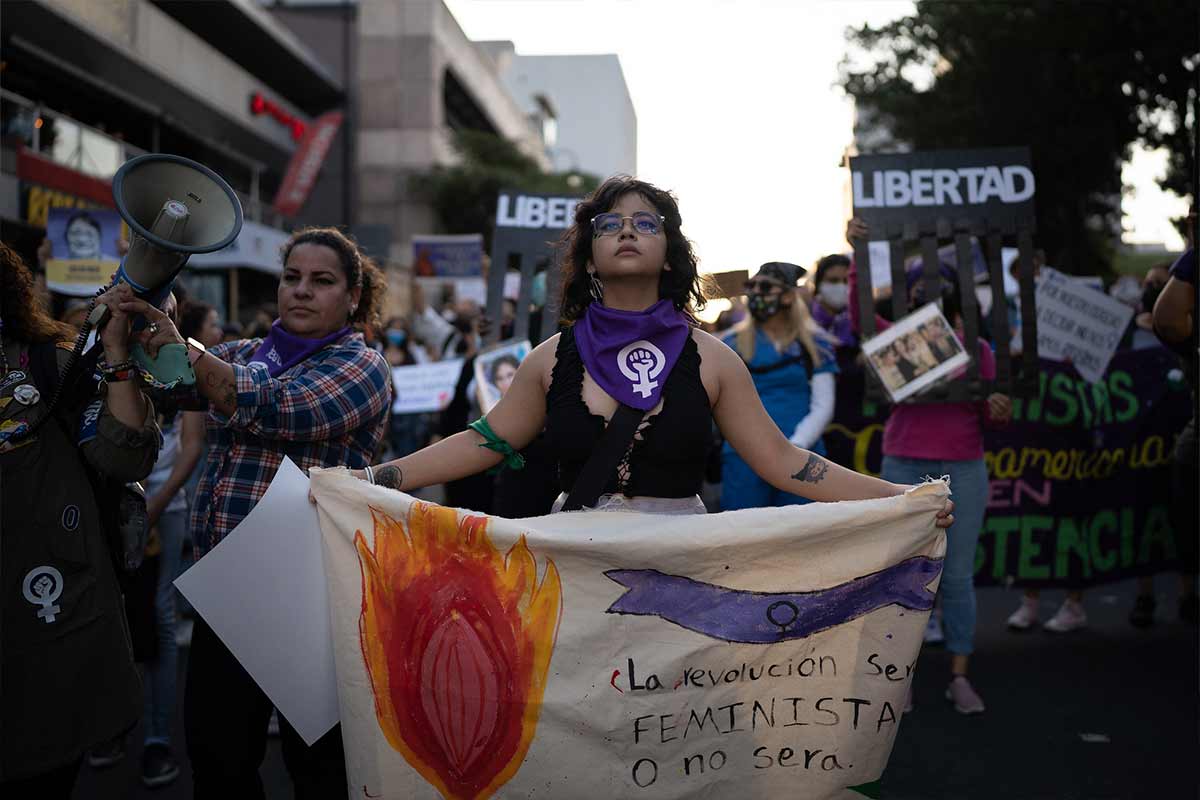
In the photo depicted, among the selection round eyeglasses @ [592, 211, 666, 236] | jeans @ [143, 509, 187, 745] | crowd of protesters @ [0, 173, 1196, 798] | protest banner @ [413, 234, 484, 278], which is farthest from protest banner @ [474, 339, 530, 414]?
protest banner @ [413, 234, 484, 278]

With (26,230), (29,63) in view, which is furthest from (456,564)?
(29,63)

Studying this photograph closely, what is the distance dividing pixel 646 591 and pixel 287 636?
916 mm

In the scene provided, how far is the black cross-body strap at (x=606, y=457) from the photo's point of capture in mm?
2936

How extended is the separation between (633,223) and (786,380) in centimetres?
276

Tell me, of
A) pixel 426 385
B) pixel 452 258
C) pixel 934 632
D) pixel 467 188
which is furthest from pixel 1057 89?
pixel 467 188

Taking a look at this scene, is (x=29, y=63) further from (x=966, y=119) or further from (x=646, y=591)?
(x=646, y=591)

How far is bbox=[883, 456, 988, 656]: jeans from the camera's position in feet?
17.7

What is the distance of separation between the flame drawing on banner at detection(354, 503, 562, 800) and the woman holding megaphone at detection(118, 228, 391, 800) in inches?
19.4

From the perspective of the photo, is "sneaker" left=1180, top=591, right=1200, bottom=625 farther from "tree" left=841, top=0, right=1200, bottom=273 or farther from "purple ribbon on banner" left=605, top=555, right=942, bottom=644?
"tree" left=841, top=0, right=1200, bottom=273

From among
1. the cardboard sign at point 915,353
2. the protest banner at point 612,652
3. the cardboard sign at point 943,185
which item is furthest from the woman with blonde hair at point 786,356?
the protest banner at point 612,652

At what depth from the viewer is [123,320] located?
8.80ft

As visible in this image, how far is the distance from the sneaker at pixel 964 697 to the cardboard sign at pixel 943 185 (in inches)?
92.5

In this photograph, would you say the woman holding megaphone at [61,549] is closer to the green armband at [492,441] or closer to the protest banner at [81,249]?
the green armband at [492,441]

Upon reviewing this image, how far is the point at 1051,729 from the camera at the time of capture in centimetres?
521
